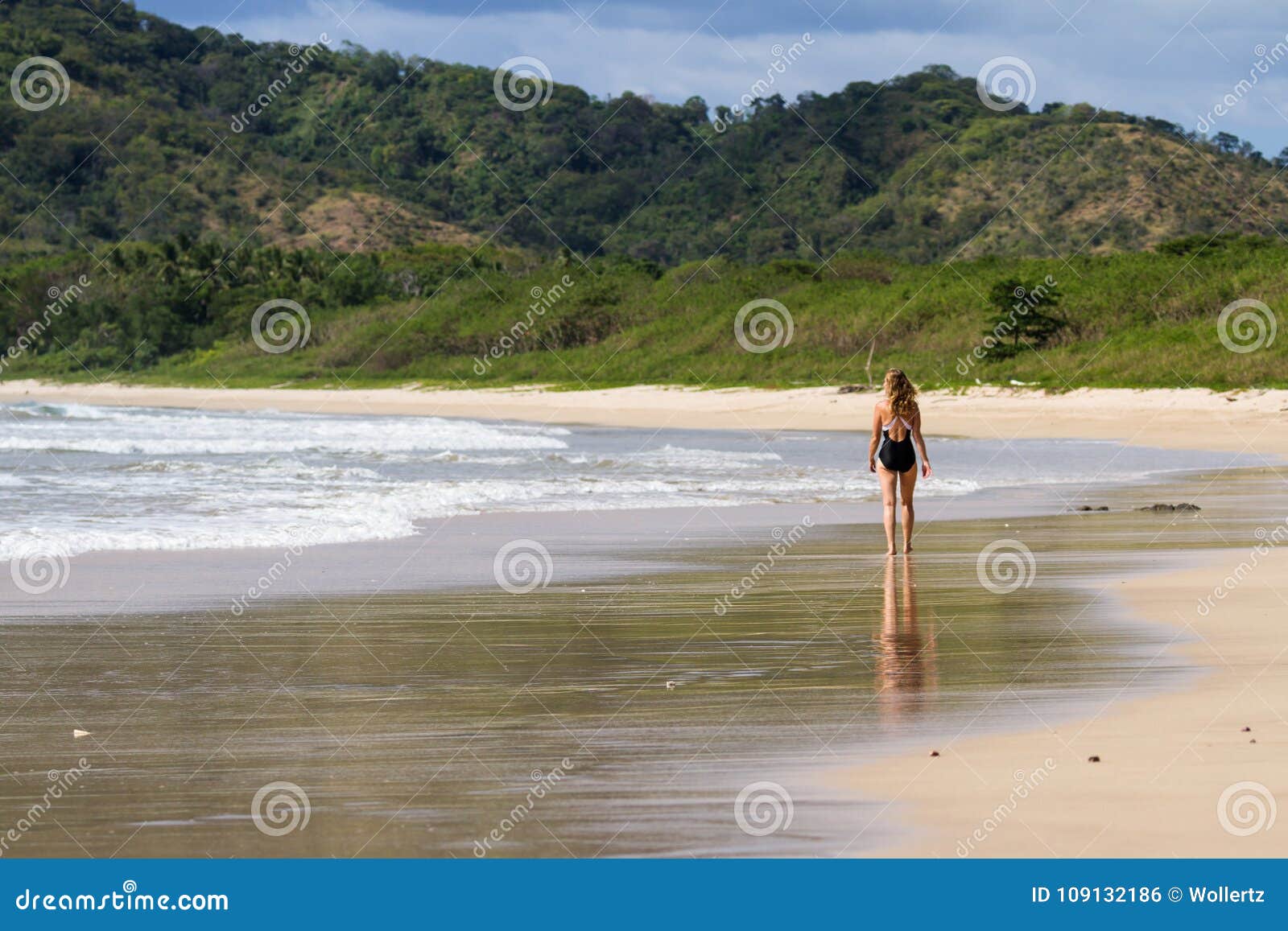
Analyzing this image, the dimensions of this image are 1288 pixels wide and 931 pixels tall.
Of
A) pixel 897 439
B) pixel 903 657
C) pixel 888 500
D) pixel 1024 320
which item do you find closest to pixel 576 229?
pixel 1024 320

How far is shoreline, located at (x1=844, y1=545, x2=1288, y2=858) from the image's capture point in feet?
13.5

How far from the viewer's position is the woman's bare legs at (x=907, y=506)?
11.0 m

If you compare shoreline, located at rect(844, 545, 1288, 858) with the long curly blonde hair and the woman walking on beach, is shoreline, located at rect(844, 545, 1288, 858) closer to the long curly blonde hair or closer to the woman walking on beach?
the woman walking on beach

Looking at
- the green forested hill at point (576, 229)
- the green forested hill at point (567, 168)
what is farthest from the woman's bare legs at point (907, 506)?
the green forested hill at point (567, 168)

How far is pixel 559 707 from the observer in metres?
5.97

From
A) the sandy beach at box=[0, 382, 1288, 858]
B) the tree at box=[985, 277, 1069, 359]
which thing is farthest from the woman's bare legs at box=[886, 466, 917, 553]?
the tree at box=[985, 277, 1069, 359]

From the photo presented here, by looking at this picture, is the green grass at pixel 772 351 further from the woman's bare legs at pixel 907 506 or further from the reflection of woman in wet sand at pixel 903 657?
the reflection of woman in wet sand at pixel 903 657

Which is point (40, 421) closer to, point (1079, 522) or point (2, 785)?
point (1079, 522)

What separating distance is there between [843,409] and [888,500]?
24029 mm

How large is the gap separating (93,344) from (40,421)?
1494 inches

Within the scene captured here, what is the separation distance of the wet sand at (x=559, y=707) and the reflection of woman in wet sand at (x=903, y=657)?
2cm

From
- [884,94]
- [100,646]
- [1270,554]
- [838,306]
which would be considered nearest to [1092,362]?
[838,306]

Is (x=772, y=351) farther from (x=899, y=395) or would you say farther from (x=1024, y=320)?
(x=899, y=395)

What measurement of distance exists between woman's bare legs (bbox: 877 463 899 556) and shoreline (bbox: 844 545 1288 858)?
173 inches
